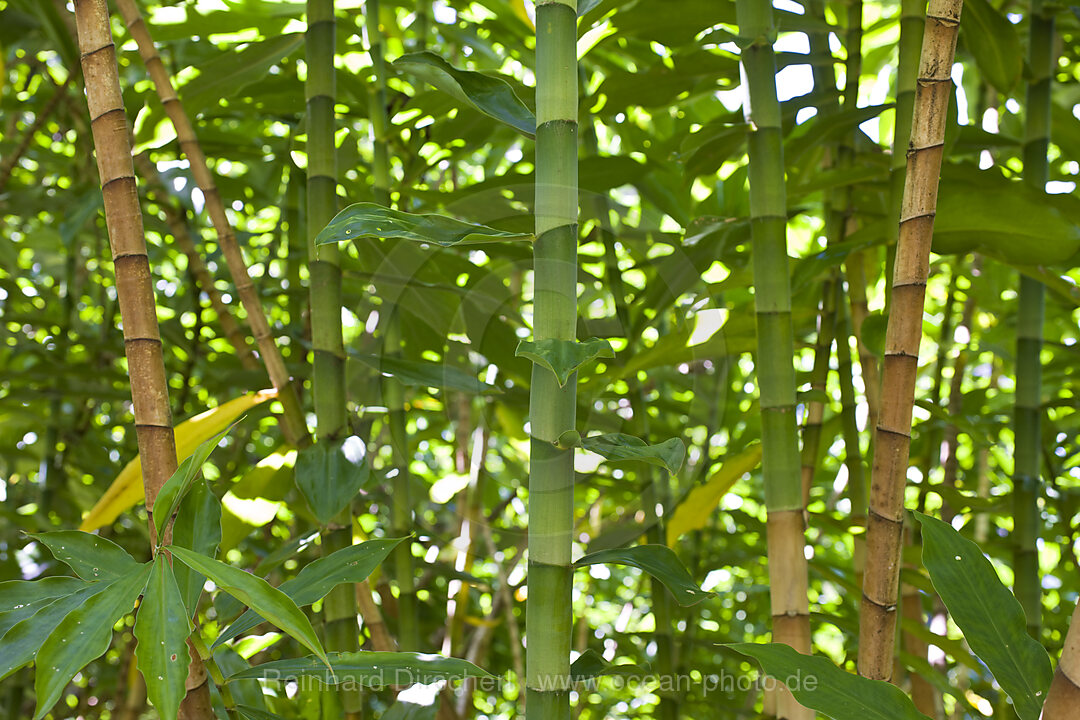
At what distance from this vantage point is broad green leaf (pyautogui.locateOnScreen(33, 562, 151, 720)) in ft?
1.08

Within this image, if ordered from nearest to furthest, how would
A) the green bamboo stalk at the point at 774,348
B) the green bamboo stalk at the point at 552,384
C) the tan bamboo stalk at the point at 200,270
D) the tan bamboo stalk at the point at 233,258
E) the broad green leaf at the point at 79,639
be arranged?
the broad green leaf at the point at 79,639, the green bamboo stalk at the point at 552,384, the green bamboo stalk at the point at 774,348, the tan bamboo stalk at the point at 233,258, the tan bamboo stalk at the point at 200,270

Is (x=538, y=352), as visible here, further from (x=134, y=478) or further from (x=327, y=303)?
(x=134, y=478)

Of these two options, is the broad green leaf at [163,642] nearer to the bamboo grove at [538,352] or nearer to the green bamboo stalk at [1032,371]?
the bamboo grove at [538,352]

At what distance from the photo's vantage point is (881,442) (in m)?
0.46

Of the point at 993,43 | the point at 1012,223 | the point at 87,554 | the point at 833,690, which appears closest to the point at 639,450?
the point at 833,690

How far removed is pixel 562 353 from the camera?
379mm

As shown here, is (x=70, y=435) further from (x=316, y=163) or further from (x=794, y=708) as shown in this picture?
(x=794, y=708)

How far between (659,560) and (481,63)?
28.9 inches

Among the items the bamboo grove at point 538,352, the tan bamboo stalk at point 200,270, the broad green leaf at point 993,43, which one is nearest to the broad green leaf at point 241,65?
the bamboo grove at point 538,352

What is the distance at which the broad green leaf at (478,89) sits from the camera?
0.44 metres

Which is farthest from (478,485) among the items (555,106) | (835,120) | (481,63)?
(555,106)

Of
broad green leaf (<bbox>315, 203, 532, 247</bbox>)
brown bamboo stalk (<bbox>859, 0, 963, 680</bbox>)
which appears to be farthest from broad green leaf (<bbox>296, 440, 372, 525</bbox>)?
brown bamboo stalk (<bbox>859, 0, 963, 680</bbox>)

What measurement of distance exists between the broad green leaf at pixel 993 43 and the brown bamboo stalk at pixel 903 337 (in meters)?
0.28

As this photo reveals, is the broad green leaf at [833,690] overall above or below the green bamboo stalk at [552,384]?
below
